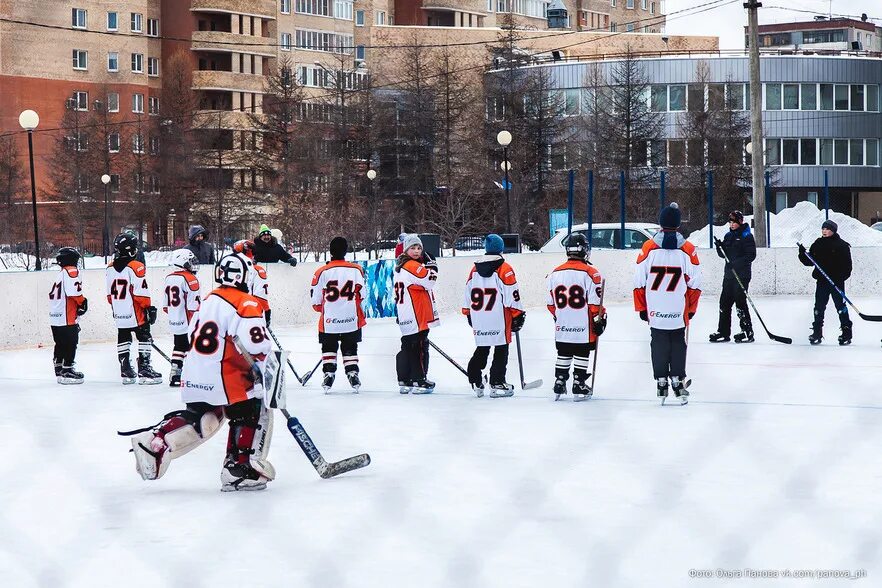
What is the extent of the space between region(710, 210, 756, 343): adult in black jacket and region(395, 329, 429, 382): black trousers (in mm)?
4873

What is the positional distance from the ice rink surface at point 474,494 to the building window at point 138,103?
51.7m

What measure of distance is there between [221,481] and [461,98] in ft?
166

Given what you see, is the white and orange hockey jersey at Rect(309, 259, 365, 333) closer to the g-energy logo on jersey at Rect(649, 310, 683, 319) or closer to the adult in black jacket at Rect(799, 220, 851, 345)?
the g-energy logo on jersey at Rect(649, 310, 683, 319)

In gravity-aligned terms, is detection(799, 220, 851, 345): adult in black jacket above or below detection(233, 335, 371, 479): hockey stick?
above

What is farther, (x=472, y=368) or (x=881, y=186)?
(x=881, y=186)

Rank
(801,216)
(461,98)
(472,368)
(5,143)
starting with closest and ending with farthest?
1. (472,368)
2. (801,216)
3. (5,143)
4. (461,98)

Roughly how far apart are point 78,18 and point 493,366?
52.7 metres

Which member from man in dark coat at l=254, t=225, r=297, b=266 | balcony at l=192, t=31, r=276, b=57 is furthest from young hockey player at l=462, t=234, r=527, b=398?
balcony at l=192, t=31, r=276, b=57

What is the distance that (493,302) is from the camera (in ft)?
34.9

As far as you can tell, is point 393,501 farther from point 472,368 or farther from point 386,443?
point 472,368

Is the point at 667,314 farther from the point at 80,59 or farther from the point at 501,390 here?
the point at 80,59

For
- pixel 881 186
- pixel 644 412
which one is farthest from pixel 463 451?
pixel 881 186

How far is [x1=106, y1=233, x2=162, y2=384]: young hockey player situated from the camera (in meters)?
12.1

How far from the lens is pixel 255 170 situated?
56.5 meters
